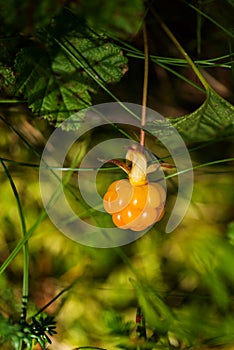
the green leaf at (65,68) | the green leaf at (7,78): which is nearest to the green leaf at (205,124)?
the green leaf at (65,68)

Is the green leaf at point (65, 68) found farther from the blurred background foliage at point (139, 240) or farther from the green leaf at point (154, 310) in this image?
the green leaf at point (154, 310)

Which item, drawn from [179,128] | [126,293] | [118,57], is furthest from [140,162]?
[126,293]

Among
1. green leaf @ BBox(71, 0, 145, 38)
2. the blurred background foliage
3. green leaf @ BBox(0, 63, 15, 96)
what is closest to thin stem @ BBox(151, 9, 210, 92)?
the blurred background foliage

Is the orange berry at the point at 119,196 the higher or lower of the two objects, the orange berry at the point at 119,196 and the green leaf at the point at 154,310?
the higher

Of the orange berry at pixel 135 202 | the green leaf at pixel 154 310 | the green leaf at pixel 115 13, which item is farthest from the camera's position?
the green leaf at pixel 154 310

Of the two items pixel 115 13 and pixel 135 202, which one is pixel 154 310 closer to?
pixel 135 202

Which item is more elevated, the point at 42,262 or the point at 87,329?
the point at 42,262

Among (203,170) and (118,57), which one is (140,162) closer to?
(118,57)
